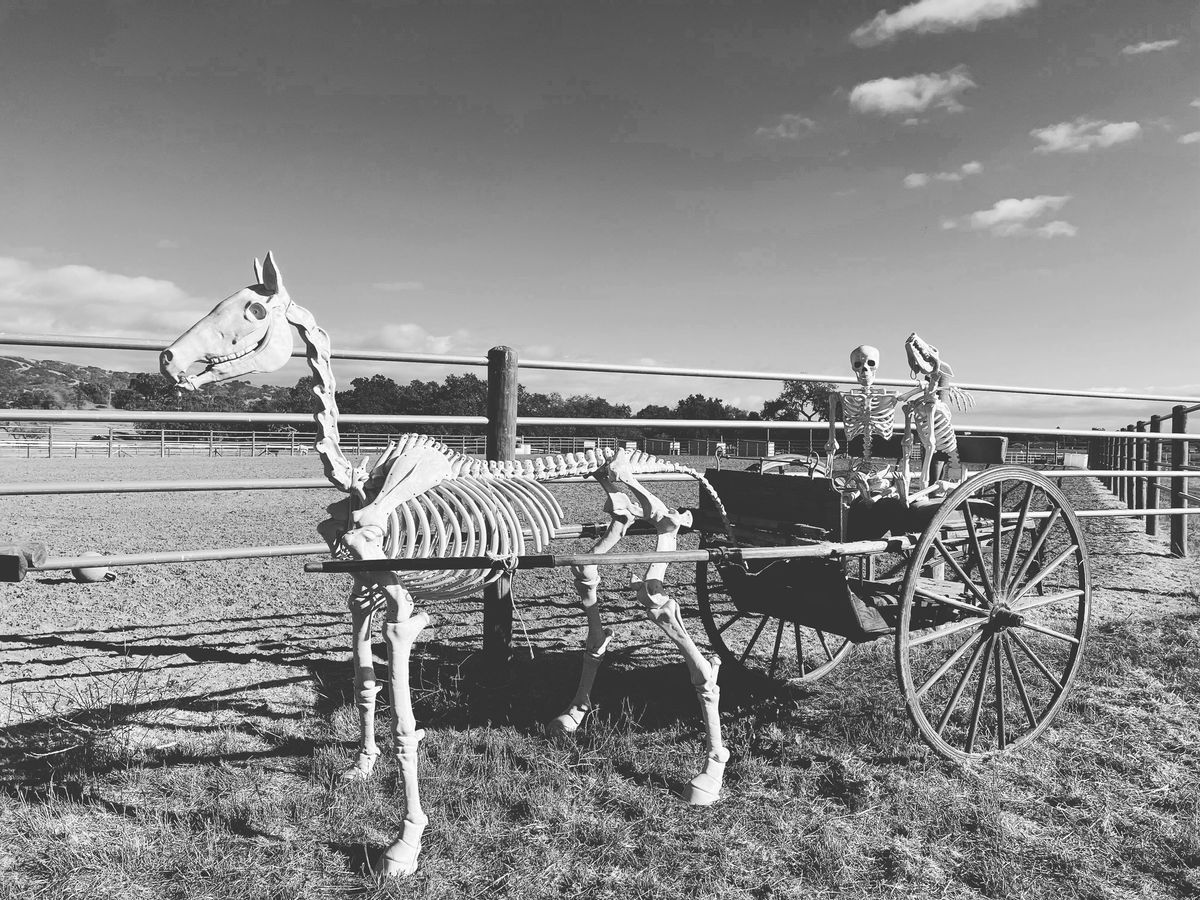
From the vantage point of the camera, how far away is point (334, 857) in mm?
2836

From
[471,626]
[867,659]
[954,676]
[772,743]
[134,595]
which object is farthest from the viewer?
[134,595]

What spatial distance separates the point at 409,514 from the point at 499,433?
144 cm

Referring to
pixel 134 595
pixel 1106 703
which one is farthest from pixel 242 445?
pixel 1106 703

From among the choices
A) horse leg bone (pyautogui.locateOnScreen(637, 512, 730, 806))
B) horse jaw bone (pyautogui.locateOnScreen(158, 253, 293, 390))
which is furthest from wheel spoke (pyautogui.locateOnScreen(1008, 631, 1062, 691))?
horse jaw bone (pyautogui.locateOnScreen(158, 253, 293, 390))

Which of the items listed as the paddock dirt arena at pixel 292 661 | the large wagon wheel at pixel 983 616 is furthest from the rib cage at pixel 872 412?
the paddock dirt arena at pixel 292 661

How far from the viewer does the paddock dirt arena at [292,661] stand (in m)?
3.62

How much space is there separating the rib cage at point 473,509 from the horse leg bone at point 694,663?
42 centimetres

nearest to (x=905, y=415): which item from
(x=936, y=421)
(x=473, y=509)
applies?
(x=936, y=421)

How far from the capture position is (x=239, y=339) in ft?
9.57

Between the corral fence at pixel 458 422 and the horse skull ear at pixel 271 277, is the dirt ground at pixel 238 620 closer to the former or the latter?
the corral fence at pixel 458 422

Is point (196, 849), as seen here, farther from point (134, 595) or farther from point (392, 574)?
point (134, 595)

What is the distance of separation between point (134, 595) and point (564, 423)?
419 cm

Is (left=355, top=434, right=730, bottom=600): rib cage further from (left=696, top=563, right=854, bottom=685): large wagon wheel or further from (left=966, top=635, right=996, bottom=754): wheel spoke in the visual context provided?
(left=966, top=635, right=996, bottom=754): wheel spoke

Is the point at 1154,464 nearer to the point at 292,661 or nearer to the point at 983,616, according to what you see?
the point at 983,616
